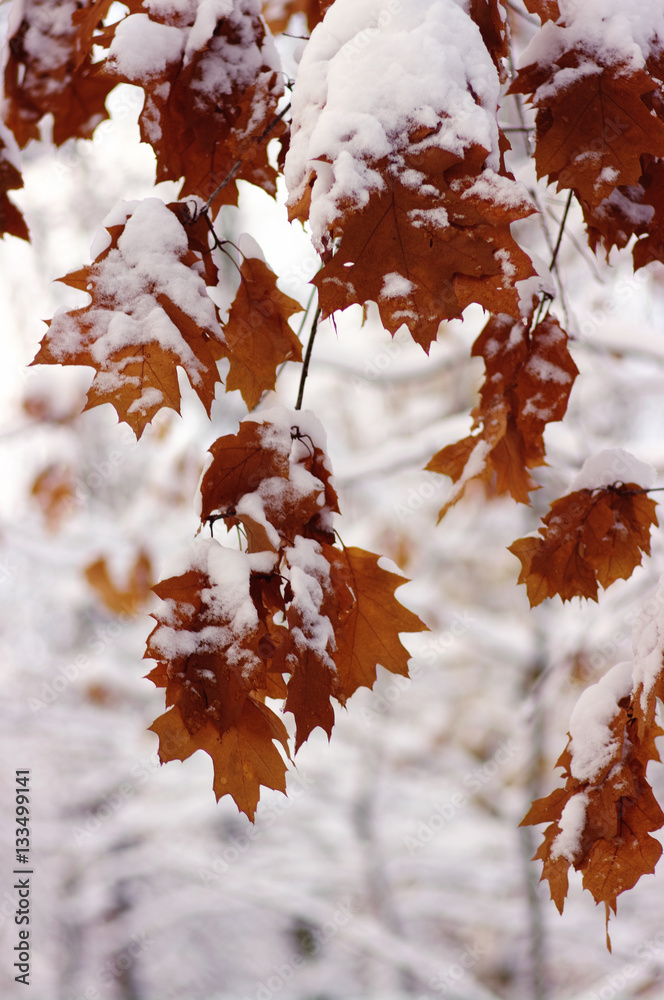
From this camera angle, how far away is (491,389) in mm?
1000

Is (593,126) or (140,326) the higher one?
(593,126)

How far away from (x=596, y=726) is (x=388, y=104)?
791 mm

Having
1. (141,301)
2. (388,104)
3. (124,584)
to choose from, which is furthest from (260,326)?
(124,584)

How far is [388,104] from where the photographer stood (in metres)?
0.57

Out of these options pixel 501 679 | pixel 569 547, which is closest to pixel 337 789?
pixel 501 679

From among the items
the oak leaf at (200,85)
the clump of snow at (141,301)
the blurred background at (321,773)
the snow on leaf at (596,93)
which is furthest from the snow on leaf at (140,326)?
the blurred background at (321,773)

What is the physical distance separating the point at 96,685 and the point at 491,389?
169 inches

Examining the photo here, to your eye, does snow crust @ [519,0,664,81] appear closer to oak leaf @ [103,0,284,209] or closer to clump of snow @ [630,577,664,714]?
oak leaf @ [103,0,284,209]

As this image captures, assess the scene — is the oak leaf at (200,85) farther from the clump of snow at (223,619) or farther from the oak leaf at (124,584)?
the oak leaf at (124,584)

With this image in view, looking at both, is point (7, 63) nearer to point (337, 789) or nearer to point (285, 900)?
point (285, 900)

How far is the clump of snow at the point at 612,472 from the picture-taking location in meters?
1.01

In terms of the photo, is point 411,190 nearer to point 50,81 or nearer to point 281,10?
point 50,81

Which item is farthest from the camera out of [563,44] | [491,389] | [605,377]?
[605,377]

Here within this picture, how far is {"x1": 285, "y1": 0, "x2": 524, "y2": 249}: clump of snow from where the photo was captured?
0.55 metres
